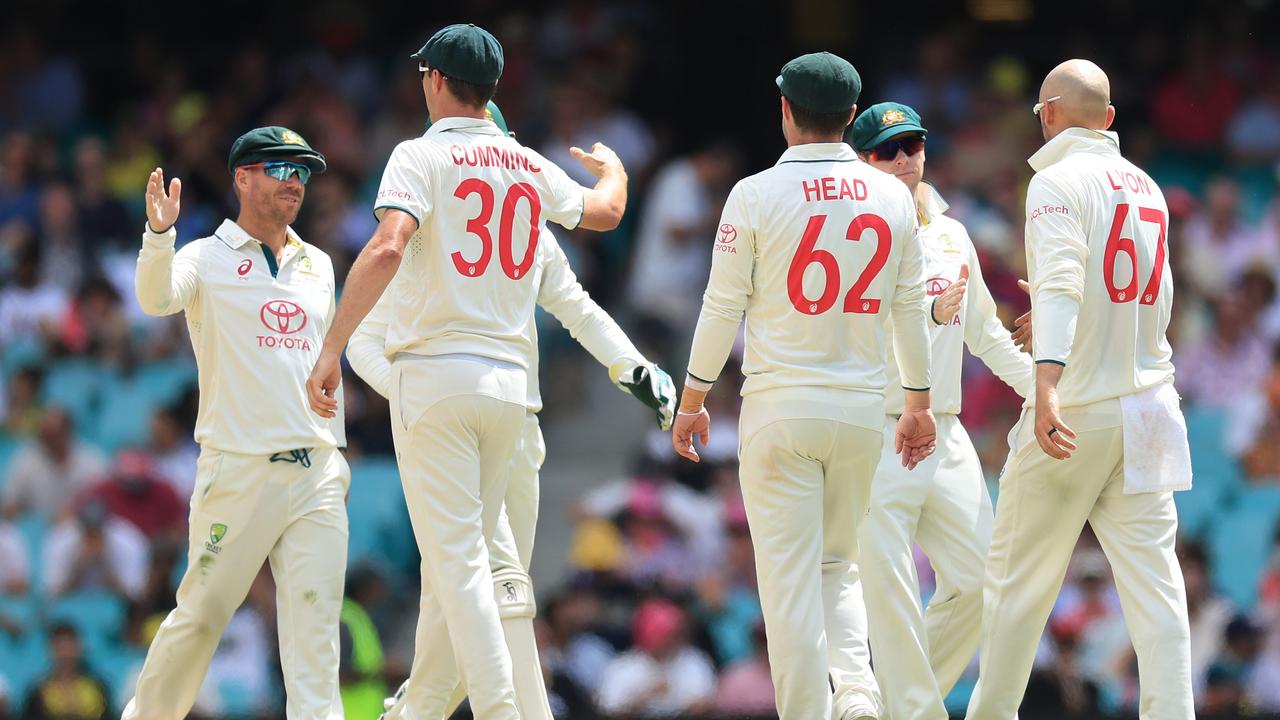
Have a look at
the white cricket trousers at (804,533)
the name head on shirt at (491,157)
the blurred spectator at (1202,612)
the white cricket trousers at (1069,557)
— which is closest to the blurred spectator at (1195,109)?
the blurred spectator at (1202,612)

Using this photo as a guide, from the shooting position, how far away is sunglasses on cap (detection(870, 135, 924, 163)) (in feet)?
25.5

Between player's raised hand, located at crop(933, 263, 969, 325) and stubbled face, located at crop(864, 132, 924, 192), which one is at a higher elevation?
stubbled face, located at crop(864, 132, 924, 192)

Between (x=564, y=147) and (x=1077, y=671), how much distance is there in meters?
6.15

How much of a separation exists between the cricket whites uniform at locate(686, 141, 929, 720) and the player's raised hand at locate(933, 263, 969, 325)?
1.72ft

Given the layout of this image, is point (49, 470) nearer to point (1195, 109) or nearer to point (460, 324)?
point (460, 324)

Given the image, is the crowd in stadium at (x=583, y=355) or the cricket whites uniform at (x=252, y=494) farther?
the crowd in stadium at (x=583, y=355)

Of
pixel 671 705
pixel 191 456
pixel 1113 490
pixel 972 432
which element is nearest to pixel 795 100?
pixel 1113 490

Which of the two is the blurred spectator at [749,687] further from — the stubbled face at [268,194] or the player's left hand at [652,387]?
the stubbled face at [268,194]

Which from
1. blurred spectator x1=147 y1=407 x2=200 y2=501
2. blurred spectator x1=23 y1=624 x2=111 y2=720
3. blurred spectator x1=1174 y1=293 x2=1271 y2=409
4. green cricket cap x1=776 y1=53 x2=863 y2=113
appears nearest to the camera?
green cricket cap x1=776 y1=53 x2=863 y2=113

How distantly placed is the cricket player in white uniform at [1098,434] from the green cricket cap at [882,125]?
71cm

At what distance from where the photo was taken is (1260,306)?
13.5 m

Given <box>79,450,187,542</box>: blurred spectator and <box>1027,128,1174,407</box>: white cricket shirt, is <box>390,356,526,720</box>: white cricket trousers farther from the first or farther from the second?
<box>79,450,187,542</box>: blurred spectator

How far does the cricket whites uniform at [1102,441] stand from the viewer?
6.99m

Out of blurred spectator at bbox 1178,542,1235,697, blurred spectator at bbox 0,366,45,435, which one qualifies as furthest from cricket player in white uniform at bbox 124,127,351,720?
blurred spectator at bbox 0,366,45,435
